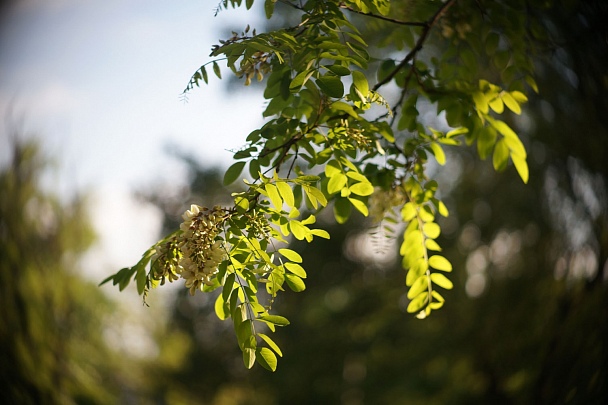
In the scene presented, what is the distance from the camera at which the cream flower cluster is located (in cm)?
39

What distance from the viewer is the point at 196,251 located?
0.39 metres

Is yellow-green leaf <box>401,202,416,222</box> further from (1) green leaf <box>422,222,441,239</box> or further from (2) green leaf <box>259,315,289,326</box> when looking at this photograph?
(2) green leaf <box>259,315,289,326</box>

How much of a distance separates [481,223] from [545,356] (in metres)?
0.69

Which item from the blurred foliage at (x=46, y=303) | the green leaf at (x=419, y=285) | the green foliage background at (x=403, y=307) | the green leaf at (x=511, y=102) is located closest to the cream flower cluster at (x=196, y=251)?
the green leaf at (x=419, y=285)

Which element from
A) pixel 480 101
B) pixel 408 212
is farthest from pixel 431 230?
pixel 480 101

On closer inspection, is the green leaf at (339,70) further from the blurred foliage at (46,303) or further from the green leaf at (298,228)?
the blurred foliage at (46,303)

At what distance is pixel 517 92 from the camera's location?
1.86ft

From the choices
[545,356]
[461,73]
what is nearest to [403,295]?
[545,356]

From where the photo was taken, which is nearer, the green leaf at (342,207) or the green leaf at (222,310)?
the green leaf at (222,310)

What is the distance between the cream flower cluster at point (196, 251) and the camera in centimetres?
39

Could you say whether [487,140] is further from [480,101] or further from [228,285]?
[228,285]

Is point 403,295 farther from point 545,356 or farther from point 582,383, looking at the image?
point 582,383

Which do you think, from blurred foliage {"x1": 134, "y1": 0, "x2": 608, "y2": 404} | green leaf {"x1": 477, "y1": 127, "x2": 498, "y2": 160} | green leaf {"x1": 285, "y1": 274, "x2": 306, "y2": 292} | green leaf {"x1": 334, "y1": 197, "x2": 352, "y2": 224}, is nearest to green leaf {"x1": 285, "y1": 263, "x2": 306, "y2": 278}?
green leaf {"x1": 285, "y1": 274, "x2": 306, "y2": 292}

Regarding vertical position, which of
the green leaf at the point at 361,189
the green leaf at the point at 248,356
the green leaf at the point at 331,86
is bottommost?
the green leaf at the point at 248,356
